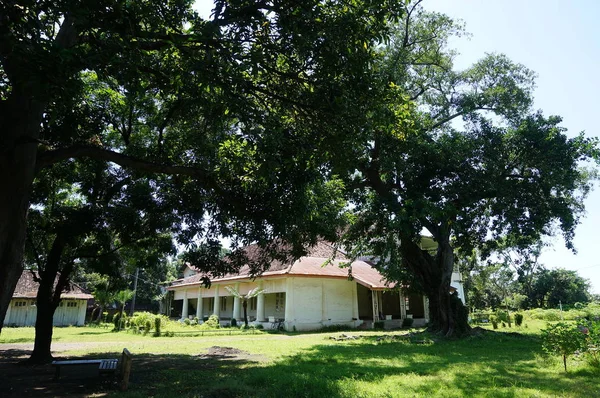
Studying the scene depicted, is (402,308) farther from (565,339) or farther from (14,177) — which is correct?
(14,177)

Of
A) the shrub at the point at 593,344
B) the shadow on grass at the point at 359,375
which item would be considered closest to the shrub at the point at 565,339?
the shrub at the point at 593,344

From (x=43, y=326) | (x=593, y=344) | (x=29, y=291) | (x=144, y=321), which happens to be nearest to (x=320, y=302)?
(x=144, y=321)

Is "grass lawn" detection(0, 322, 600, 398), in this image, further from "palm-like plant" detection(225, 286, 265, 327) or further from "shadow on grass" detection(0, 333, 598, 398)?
"palm-like plant" detection(225, 286, 265, 327)

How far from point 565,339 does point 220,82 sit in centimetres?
859

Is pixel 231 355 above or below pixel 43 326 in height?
below

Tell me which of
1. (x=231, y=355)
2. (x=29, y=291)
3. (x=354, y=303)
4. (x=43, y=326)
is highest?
(x=29, y=291)

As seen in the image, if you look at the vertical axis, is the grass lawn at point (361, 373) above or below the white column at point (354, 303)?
below

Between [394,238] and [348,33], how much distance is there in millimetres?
14140

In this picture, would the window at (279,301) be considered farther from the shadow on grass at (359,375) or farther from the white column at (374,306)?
the shadow on grass at (359,375)

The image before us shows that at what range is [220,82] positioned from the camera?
6031mm

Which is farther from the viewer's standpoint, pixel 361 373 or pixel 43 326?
pixel 43 326

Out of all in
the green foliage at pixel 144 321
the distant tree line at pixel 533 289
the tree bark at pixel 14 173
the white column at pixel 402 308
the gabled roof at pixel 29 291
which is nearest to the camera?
the tree bark at pixel 14 173

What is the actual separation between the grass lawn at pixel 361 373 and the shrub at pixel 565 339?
39 centimetres

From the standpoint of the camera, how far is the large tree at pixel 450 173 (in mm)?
15945
